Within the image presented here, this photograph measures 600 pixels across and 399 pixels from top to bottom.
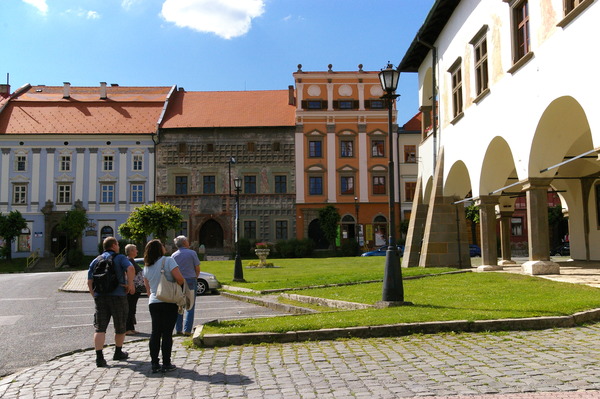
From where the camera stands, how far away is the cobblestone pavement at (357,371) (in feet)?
19.4

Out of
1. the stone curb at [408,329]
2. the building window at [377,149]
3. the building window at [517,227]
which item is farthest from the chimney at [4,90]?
the stone curb at [408,329]

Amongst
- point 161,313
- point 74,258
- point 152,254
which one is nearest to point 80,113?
point 74,258

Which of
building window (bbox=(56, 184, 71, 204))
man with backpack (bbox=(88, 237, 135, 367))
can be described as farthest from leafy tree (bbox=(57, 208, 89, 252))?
man with backpack (bbox=(88, 237, 135, 367))

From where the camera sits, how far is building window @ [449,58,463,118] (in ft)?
73.4

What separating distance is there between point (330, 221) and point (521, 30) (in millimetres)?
37105

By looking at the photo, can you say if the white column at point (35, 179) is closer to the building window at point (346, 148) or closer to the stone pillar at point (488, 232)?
the building window at point (346, 148)

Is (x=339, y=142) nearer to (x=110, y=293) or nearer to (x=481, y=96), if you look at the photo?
(x=481, y=96)

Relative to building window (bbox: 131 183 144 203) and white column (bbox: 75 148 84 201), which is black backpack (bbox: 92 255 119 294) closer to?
building window (bbox: 131 183 144 203)

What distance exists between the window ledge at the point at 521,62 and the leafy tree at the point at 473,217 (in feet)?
118

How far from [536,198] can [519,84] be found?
312cm

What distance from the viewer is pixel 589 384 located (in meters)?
5.72

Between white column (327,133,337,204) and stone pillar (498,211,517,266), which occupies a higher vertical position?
white column (327,133,337,204)

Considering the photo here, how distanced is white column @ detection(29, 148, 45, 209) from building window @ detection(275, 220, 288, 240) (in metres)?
21.4

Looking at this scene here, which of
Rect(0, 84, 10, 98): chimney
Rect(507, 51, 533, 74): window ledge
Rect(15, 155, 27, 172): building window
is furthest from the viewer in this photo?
Rect(0, 84, 10, 98): chimney
